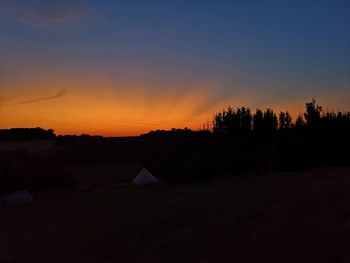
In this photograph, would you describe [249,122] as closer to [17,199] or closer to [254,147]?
[254,147]

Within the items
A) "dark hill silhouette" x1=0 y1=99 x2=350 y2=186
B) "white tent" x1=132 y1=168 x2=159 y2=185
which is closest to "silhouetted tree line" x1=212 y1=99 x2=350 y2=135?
"dark hill silhouette" x1=0 y1=99 x2=350 y2=186

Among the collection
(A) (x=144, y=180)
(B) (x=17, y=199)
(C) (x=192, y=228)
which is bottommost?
(C) (x=192, y=228)

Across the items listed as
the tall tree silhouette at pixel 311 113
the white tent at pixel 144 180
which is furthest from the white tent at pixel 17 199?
the tall tree silhouette at pixel 311 113

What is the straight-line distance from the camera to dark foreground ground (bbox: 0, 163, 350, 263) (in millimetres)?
10500

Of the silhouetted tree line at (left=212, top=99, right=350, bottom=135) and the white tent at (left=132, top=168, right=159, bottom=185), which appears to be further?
the silhouetted tree line at (left=212, top=99, right=350, bottom=135)

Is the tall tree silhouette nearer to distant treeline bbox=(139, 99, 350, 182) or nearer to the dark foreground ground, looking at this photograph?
distant treeline bbox=(139, 99, 350, 182)

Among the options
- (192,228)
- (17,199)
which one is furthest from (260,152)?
(192,228)

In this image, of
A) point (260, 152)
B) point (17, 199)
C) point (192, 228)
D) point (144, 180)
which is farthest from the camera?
point (260, 152)

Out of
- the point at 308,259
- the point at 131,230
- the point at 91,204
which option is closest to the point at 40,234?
the point at 131,230

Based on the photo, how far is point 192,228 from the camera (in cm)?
1334

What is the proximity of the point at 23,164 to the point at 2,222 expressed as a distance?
14.1m

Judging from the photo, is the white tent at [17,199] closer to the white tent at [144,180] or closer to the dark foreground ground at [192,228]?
the dark foreground ground at [192,228]

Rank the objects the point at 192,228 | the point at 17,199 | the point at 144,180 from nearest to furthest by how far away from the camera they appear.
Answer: the point at 192,228, the point at 17,199, the point at 144,180

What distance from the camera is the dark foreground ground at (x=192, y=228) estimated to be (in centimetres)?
1050
